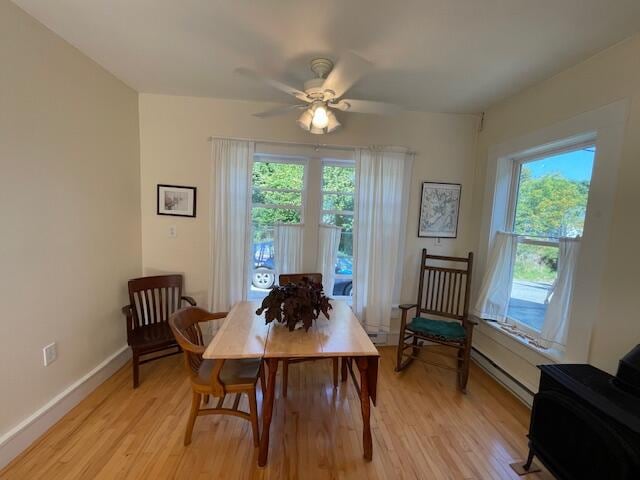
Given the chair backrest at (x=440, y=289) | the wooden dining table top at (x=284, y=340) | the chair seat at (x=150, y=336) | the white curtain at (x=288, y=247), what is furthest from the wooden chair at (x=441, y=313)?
the chair seat at (x=150, y=336)

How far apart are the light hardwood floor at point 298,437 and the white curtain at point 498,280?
68 cm

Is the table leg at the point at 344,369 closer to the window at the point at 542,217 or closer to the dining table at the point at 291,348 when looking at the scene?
the dining table at the point at 291,348

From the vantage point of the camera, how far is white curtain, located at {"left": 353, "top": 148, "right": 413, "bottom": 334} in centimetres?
282

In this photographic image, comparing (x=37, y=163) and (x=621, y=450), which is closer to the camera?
(x=621, y=450)

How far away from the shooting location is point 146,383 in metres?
2.31

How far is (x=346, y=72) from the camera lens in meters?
1.46

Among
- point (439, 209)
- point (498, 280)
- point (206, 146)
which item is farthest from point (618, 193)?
point (206, 146)

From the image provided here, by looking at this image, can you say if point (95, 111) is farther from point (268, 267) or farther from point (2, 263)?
point (268, 267)

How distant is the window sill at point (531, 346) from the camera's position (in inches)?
78.4

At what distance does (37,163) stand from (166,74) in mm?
1156

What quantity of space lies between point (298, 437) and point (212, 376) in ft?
2.39

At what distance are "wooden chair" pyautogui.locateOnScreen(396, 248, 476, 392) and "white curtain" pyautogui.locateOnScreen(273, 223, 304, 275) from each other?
45.3 inches

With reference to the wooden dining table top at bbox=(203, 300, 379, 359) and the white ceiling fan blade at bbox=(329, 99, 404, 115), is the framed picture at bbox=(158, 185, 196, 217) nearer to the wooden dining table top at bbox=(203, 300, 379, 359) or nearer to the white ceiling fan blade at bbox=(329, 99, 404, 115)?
the wooden dining table top at bbox=(203, 300, 379, 359)

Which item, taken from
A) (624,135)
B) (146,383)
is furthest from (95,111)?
(624,135)
